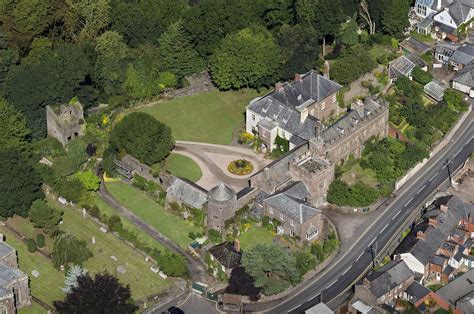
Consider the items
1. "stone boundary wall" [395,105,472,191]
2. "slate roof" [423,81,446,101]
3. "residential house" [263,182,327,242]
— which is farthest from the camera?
"slate roof" [423,81,446,101]

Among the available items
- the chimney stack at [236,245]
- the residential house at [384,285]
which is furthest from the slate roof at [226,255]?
the residential house at [384,285]

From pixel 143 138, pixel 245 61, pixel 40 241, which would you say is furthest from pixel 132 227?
pixel 245 61

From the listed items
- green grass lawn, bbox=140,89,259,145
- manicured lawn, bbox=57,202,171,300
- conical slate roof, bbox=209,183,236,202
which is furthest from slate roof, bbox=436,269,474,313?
green grass lawn, bbox=140,89,259,145

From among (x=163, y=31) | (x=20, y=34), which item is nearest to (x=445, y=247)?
(x=163, y=31)

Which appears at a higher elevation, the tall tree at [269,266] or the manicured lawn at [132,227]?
the tall tree at [269,266]

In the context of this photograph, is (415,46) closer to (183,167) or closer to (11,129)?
(183,167)

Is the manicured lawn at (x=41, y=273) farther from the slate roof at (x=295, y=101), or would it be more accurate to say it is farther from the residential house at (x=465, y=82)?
the residential house at (x=465, y=82)

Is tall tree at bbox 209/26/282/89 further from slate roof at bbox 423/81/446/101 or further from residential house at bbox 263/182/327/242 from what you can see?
residential house at bbox 263/182/327/242

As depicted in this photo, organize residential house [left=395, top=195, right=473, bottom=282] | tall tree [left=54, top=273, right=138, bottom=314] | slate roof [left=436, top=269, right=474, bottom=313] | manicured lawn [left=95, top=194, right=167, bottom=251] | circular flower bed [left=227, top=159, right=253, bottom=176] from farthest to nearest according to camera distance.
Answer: circular flower bed [left=227, top=159, right=253, bottom=176] < manicured lawn [left=95, top=194, right=167, bottom=251] < residential house [left=395, top=195, right=473, bottom=282] < slate roof [left=436, top=269, right=474, bottom=313] < tall tree [left=54, top=273, right=138, bottom=314]
